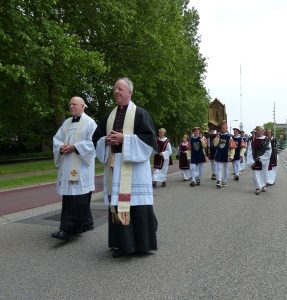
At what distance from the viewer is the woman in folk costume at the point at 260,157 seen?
12.5m

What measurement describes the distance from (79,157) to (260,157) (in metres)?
7.16

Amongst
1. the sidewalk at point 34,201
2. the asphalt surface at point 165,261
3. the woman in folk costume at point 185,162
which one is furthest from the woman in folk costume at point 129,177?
the woman in folk costume at point 185,162

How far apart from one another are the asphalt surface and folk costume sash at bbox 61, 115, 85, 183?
3.14 ft

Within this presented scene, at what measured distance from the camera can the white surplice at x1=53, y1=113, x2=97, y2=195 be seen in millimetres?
6645

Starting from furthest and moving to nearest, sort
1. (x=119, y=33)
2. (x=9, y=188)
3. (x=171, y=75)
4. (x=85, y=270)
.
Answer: (x=171, y=75) < (x=119, y=33) < (x=9, y=188) < (x=85, y=270)

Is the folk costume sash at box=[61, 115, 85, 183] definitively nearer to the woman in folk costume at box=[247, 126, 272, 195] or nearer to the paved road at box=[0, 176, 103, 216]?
the paved road at box=[0, 176, 103, 216]

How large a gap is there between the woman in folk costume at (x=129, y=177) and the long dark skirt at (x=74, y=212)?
0.90 metres

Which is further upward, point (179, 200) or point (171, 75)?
point (171, 75)

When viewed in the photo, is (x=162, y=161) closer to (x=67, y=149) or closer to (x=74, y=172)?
(x=74, y=172)

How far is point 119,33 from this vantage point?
22734mm

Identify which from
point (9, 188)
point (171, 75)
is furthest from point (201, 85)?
point (9, 188)

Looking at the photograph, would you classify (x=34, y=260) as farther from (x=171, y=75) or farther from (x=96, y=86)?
(x=171, y=75)

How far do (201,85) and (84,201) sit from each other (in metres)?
38.5

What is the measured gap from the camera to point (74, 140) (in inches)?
266
